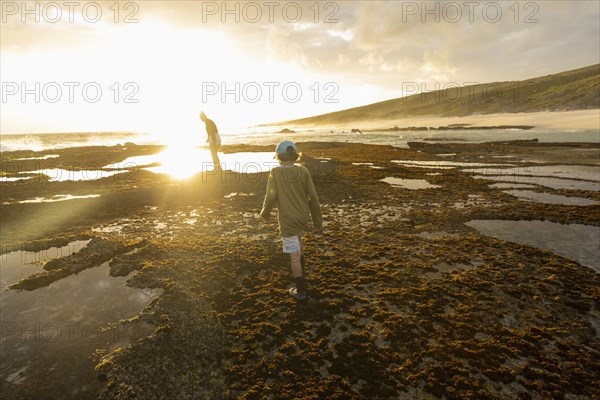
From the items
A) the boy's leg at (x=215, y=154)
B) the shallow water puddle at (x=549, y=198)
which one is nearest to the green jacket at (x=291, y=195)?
the shallow water puddle at (x=549, y=198)

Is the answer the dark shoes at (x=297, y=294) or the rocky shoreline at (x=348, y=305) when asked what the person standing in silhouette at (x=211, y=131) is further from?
the dark shoes at (x=297, y=294)

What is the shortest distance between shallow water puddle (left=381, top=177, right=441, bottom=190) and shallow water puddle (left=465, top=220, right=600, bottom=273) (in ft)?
16.1

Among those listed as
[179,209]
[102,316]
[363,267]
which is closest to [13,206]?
[179,209]

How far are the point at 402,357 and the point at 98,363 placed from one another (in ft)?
12.9

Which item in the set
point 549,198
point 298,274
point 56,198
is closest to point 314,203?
point 298,274

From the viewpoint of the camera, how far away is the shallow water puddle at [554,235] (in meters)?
6.80

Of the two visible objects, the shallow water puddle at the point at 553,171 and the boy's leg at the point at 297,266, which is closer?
the boy's leg at the point at 297,266

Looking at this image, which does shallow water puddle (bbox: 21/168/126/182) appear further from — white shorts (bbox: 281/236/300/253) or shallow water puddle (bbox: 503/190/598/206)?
shallow water puddle (bbox: 503/190/598/206)

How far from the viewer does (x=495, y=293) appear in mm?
5418

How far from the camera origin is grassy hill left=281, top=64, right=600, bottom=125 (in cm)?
8650

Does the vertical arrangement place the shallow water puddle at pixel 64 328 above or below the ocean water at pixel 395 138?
below

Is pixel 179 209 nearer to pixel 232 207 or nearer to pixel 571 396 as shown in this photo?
pixel 232 207

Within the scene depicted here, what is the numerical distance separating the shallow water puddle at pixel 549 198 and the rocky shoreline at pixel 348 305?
81cm

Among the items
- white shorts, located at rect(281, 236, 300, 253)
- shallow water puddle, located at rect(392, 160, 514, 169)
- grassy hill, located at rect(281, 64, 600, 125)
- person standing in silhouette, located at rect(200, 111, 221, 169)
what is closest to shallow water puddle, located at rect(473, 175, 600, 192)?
shallow water puddle, located at rect(392, 160, 514, 169)
